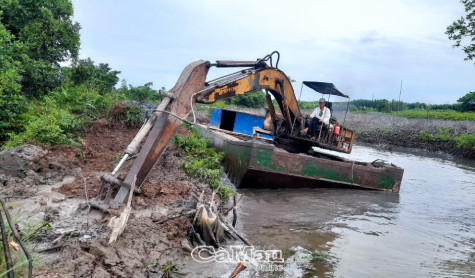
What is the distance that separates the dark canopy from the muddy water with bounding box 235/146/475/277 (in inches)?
121

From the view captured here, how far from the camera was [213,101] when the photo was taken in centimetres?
647

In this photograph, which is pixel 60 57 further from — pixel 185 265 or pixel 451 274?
pixel 451 274

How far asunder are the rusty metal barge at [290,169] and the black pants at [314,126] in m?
0.77

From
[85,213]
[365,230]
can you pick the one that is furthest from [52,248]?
[365,230]

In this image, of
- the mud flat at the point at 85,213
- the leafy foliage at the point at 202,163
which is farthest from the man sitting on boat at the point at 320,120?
the mud flat at the point at 85,213

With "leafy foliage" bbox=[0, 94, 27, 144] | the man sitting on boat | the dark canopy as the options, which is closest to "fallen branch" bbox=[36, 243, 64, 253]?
"leafy foliage" bbox=[0, 94, 27, 144]

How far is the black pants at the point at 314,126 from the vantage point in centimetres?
1010

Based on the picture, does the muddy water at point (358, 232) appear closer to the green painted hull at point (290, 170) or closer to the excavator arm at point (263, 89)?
the green painted hull at point (290, 170)

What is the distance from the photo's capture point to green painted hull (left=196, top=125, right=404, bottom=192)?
8227mm

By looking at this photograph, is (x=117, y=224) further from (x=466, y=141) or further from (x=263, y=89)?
(x=466, y=141)

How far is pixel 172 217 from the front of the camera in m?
4.62

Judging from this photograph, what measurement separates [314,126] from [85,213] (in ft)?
23.4

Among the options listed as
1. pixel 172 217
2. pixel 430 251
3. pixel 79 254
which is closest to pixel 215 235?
pixel 172 217

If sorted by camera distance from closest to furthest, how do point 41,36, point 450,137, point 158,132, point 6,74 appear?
1. point 158,132
2. point 6,74
3. point 41,36
4. point 450,137
